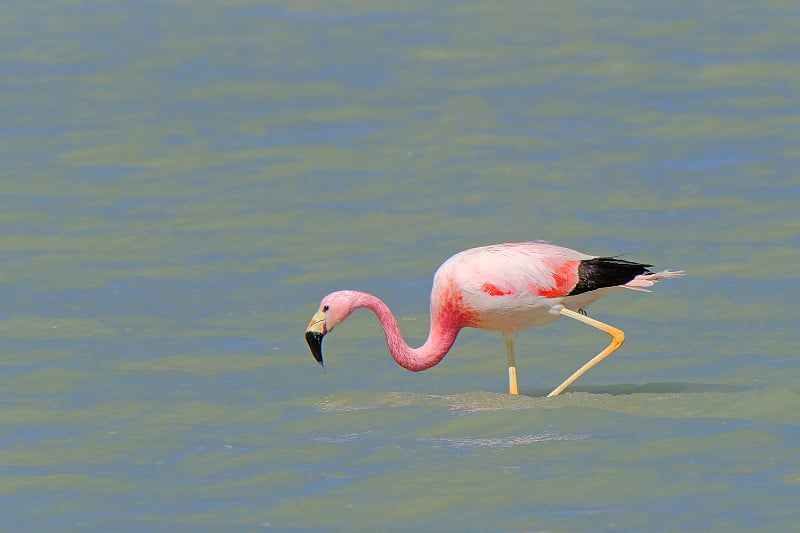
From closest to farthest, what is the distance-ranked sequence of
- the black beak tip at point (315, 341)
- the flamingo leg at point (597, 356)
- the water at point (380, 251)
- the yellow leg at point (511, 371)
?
1. the water at point (380, 251)
2. the black beak tip at point (315, 341)
3. the flamingo leg at point (597, 356)
4. the yellow leg at point (511, 371)

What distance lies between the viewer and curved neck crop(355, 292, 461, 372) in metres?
10.1

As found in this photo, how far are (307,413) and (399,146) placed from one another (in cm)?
863

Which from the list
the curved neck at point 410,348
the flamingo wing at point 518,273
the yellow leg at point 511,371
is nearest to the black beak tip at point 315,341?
the curved neck at point 410,348

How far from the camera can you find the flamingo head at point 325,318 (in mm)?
9977

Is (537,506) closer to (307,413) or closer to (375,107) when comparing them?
(307,413)

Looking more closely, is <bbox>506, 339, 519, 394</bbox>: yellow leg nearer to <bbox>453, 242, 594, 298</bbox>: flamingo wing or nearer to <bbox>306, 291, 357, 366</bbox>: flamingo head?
<bbox>453, 242, 594, 298</bbox>: flamingo wing

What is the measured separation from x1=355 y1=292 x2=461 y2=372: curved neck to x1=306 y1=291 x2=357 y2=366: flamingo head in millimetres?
104

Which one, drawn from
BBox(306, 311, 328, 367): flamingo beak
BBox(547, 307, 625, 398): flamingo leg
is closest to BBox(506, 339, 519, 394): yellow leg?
BBox(547, 307, 625, 398): flamingo leg

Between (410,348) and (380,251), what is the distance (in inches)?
179

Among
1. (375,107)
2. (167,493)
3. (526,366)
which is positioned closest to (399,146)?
(375,107)

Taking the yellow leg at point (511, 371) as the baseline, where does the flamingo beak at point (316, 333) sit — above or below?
above

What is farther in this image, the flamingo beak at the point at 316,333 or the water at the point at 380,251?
the flamingo beak at the point at 316,333

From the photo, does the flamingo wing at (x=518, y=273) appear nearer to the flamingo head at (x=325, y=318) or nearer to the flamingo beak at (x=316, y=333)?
the flamingo head at (x=325, y=318)

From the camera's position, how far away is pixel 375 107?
1970 centimetres
